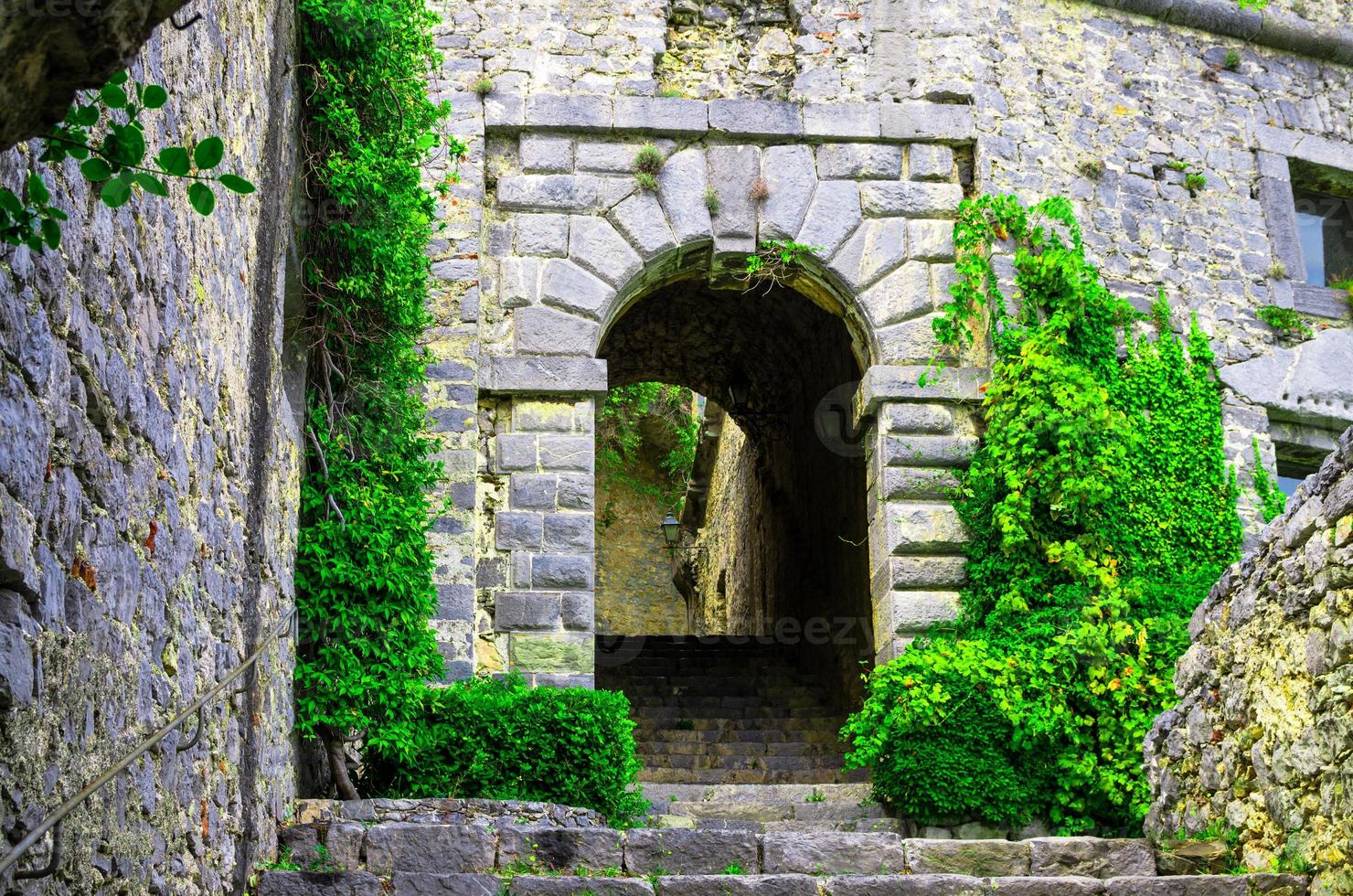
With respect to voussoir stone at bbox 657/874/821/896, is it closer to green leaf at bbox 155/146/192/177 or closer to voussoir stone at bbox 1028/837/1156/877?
voussoir stone at bbox 1028/837/1156/877

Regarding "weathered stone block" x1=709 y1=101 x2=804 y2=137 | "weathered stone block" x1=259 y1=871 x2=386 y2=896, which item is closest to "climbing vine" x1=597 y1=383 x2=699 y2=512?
"weathered stone block" x1=709 y1=101 x2=804 y2=137

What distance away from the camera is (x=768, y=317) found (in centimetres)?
1300

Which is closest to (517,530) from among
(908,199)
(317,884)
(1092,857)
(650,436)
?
(908,199)

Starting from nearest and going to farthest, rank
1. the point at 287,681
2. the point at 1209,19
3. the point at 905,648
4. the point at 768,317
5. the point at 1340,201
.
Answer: the point at 287,681 < the point at 905,648 < the point at 1209,19 < the point at 1340,201 < the point at 768,317

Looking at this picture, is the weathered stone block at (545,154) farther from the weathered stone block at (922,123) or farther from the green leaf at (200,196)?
the green leaf at (200,196)

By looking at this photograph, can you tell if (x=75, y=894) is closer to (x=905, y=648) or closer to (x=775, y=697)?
(x=905, y=648)

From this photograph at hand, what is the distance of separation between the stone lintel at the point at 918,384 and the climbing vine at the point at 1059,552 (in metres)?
0.15

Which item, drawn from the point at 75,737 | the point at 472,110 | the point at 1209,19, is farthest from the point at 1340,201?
the point at 75,737

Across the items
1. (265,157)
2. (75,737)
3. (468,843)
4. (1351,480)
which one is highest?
(265,157)

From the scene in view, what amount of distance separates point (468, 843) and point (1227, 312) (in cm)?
627

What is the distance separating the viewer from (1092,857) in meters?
6.19

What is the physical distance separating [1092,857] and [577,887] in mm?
2174

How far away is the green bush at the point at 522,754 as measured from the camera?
23.7ft

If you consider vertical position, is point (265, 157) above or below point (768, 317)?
below
